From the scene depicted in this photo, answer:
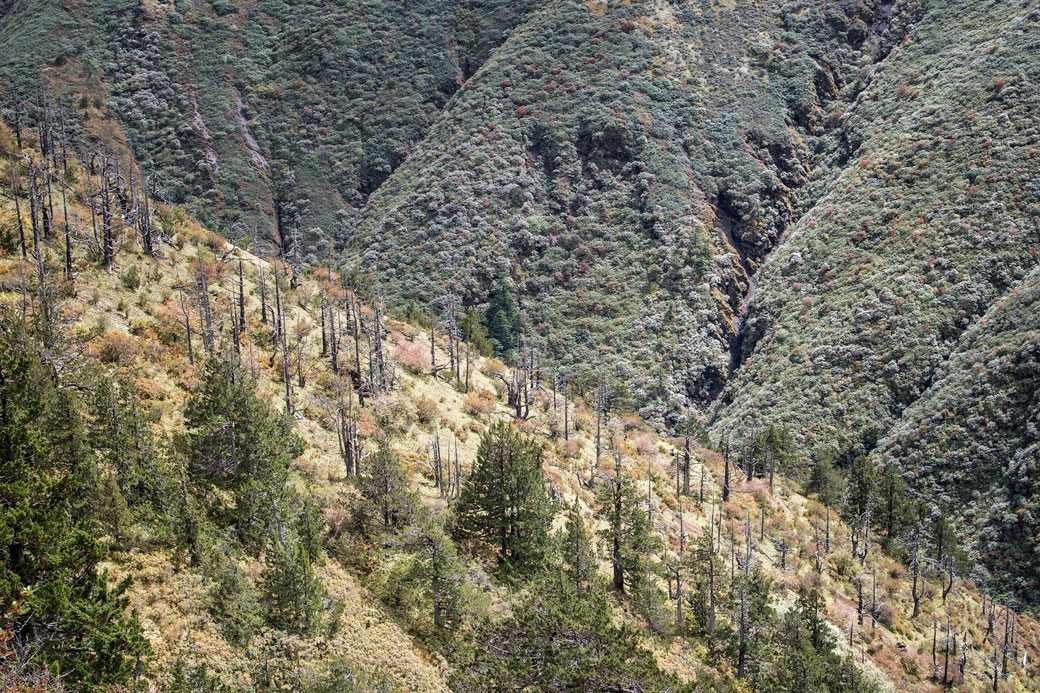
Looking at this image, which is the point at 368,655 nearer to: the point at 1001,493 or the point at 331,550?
the point at 331,550

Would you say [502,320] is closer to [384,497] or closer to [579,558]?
[579,558]

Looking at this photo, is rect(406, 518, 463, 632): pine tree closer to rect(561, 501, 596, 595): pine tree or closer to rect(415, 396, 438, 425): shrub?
rect(561, 501, 596, 595): pine tree

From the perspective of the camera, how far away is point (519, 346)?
3425 inches

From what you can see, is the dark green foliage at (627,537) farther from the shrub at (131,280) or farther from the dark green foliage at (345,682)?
the shrub at (131,280)

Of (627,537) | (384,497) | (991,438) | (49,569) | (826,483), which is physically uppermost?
(49,569)

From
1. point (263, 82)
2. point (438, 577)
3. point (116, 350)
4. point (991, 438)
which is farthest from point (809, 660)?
point (263, 82)

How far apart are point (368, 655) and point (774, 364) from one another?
228 feet

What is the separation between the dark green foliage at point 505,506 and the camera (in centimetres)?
3338

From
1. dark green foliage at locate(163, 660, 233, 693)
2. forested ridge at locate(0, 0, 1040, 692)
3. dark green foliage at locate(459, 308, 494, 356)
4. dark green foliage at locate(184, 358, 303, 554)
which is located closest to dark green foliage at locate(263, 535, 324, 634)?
forested ridge at locate(0, 0, 1040, 692)

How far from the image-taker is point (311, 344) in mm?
50656

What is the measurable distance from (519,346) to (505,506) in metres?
54.3

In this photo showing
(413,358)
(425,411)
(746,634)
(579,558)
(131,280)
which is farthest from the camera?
(413,358)

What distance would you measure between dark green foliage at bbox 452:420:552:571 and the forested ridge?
19 centimetres

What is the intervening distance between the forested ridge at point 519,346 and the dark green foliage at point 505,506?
0.62 feet
